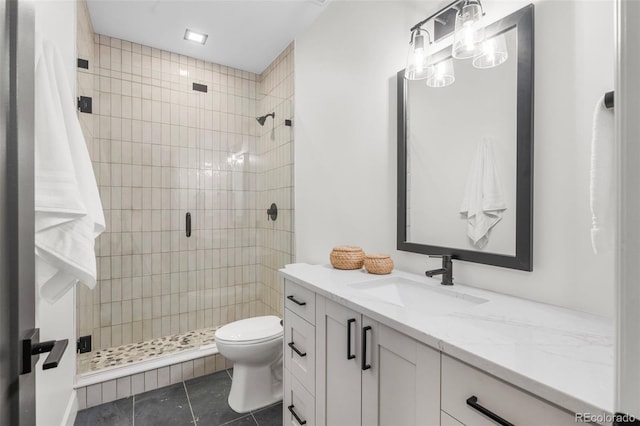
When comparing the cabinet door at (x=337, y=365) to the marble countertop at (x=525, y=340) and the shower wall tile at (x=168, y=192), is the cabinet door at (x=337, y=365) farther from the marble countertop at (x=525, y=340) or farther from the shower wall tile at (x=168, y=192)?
the shower wall tile at (x=168, y=192)

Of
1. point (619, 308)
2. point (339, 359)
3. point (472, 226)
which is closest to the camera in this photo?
point (619, 308)

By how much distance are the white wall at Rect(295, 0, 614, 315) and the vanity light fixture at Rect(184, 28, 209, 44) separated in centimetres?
78

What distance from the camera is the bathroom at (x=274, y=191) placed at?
926mm

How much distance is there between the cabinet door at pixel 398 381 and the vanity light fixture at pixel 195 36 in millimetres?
2548

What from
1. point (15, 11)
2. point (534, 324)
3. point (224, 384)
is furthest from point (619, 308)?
point (224, 384)

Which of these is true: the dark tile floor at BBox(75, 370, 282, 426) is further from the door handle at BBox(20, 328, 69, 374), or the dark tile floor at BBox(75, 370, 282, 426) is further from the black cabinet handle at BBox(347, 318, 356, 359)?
the door handle at BBox(20, 328, 69, 374)

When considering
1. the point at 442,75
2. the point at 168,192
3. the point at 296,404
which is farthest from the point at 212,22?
the point at 296,404

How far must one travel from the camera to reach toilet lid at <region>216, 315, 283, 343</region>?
1.94 m

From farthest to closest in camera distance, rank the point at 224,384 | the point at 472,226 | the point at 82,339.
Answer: the point at 224,384
the point at 82,339
the point at 472,226

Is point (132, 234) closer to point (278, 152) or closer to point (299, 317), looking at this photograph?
point (278, 152)

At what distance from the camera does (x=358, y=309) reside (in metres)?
1.06

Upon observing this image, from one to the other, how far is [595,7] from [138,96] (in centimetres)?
298

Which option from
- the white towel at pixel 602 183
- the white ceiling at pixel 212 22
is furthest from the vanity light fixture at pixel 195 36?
the white towel at pixel 602 183

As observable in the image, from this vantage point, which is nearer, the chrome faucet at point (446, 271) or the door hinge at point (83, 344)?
the chrome faucet at point (446, 271)
